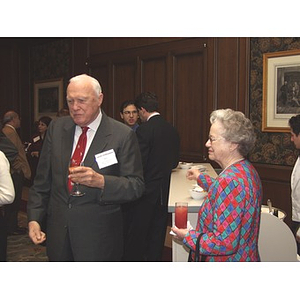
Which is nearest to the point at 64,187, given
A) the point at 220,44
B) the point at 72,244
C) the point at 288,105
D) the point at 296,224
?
the point at 72,244

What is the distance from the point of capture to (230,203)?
1619 millimetres

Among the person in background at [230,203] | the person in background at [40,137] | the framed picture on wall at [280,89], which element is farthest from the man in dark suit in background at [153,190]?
the person in background at [40,137]

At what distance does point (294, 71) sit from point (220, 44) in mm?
1088

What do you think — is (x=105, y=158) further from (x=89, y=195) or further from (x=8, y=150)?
(x=8, y=150)

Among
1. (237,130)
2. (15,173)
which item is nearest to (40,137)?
(15,173)

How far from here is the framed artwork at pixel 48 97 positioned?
8.49 metres

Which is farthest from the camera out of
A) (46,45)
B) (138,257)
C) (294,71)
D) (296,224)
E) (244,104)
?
(46,45)

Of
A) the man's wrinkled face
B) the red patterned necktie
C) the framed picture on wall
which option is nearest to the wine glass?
the red patterned necktie

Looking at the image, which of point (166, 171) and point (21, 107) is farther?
point (21, 107)

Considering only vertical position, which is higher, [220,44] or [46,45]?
[46,45]

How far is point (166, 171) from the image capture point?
3992 mm

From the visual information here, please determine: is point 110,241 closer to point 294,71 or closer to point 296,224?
point 296,224

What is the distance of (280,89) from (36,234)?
348 centimetres

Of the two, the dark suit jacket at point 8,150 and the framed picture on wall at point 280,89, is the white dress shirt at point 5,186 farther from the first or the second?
the framed picture on wall at point 280,89
